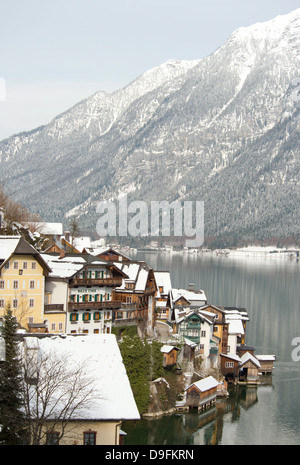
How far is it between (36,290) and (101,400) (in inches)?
1011

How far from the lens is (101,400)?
34.9m

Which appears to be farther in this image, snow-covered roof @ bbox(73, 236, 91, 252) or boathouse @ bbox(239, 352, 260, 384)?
snow-covered roof @ bbox(73, 236, 91, 252)

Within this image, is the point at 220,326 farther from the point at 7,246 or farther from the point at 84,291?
the point at 7,246

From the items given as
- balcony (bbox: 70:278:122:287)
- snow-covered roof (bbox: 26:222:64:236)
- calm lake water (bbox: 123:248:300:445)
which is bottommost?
calm lake water (bbox: 123:248:300:445)

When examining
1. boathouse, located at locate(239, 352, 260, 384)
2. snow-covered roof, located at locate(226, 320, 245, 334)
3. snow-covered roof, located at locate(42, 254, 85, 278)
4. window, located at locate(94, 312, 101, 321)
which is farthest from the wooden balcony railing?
snow-covered roof, located at locate(226, 320, 245, 334)

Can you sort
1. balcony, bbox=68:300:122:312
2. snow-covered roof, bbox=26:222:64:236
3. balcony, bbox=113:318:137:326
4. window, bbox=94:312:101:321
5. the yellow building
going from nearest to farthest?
the yellow building, balcony, bbox=68:300:122:312, window, bbox=94:312:101:321, balcony, bbox=113:318:137:326, snow-covered roof, bbox=26:222:64:236

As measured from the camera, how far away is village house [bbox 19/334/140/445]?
3375cm

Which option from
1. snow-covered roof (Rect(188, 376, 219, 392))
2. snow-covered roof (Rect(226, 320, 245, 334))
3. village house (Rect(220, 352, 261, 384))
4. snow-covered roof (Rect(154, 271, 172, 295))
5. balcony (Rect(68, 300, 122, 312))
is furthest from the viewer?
snow-covered roof (Rect(154, 271, 172, 295))

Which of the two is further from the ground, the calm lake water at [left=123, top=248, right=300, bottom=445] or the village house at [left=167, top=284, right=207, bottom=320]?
the village house at [left=167, top=284, right=207, bottom=320]

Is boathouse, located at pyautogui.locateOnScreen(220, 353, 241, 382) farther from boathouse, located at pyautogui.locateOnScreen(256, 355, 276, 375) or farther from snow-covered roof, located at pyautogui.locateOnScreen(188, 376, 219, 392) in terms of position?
snow-covered roof, located at pyautogui.locateOnScreen(188, 376, 219, 392)

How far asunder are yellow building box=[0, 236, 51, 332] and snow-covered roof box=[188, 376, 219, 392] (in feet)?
48.4

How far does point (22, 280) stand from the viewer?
59188 mm

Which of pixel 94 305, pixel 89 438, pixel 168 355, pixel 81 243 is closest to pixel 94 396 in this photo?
pixel 89 438
